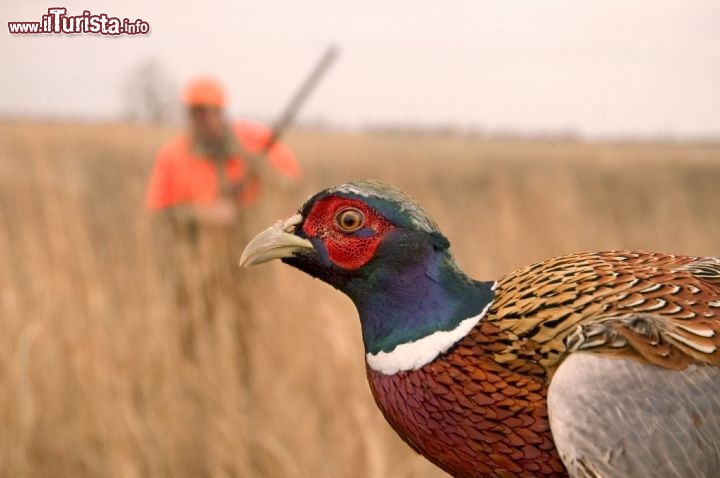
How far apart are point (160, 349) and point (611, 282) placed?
177 cm

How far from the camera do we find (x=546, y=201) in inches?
70.6

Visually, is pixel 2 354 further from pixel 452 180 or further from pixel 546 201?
pixel 452 180

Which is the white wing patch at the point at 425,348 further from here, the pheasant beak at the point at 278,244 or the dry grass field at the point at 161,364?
the dry grass field at the point at 161,364

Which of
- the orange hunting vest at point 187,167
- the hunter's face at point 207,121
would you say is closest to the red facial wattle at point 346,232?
the orange hunting vest at point 187,167

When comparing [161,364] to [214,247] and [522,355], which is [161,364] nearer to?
[214,247]

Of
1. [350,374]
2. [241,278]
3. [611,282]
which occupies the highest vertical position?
[611,282]

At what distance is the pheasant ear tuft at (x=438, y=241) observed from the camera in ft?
1.43

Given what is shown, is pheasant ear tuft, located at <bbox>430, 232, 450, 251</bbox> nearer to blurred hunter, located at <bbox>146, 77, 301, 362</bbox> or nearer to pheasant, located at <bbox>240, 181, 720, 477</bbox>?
pheasant, located at <bbox>240, 181, 720, 477</bbox>

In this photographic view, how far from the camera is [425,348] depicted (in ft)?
1.43

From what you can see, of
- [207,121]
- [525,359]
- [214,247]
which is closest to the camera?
[525,359]

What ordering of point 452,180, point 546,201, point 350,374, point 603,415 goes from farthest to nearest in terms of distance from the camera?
point 452,180, point 350,374, point 546,201, point 603,415

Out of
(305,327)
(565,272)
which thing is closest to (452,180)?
(305,327)

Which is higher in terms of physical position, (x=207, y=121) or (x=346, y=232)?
(x=207, y=121)

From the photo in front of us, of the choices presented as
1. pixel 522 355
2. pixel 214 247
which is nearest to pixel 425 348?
pixel 522 355
